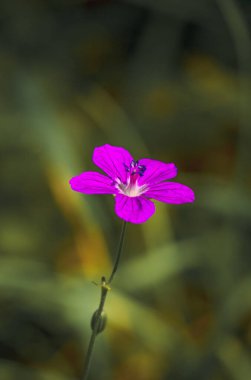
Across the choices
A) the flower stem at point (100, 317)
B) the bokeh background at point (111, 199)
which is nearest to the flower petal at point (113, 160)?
the flower stem at point (100, 317)

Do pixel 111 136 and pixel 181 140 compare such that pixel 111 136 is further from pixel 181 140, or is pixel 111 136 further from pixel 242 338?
pixel 242 338

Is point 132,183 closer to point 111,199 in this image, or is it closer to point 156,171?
point 156,171

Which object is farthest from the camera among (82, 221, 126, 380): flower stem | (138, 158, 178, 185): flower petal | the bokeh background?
the bokeh background

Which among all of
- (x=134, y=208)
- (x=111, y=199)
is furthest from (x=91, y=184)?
(x=111, y=199)

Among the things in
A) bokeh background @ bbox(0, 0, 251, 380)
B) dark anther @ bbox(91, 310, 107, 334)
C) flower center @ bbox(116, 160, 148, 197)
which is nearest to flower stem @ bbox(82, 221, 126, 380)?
dark anther @ bbox(91, 310, 107, 334)

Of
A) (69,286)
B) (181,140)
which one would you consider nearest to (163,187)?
(69,286)

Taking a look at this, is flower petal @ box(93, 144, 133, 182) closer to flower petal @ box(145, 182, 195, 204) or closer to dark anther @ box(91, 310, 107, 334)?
flower petal @ box(145, 182, 195, 204)

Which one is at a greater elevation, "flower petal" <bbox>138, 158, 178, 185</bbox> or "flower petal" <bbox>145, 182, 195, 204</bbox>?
"flower petal" <bbox>138, 158, 178, 185</bbox>
